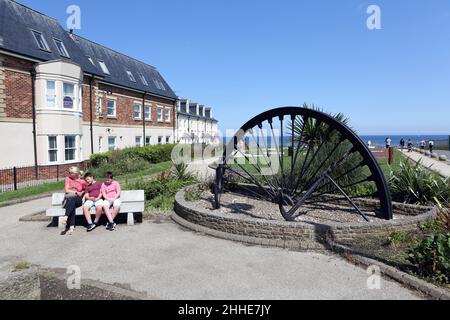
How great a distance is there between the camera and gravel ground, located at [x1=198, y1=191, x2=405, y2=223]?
26.0ft

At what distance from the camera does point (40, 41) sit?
19.2m

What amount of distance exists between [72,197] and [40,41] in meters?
16.3

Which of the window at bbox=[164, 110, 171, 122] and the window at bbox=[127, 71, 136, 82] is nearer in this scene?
the window at bbox=[127, 71, 136, 82]

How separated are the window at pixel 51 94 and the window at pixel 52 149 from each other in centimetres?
190

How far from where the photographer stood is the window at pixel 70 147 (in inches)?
752

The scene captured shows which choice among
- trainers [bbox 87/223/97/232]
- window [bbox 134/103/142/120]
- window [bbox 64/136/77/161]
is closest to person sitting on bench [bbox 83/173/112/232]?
trainers [bbox 87/223/97/232]

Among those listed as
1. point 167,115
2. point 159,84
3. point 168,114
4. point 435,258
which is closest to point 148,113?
point 167,115

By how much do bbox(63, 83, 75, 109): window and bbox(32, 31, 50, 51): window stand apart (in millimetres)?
2592

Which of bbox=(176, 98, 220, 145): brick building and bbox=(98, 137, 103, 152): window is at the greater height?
bbox=(176, 98, 220, 145): brick building

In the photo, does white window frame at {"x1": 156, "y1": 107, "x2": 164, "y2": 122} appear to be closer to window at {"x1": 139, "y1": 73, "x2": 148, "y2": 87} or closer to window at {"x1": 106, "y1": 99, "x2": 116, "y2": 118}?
window at {"x1": 139, "y1": 73, "x2": 148, "y2": 87}

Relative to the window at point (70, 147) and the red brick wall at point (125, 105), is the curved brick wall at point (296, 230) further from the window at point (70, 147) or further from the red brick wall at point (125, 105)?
the red brick wall at point (125, 105)

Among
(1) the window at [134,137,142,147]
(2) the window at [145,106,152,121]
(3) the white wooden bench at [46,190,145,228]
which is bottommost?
(3) the white wooden bench at [46,190,145,228]

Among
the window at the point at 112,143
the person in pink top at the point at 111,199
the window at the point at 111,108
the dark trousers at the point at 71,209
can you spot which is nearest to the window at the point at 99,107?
the window at the point at 111,108

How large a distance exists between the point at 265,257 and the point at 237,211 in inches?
127
